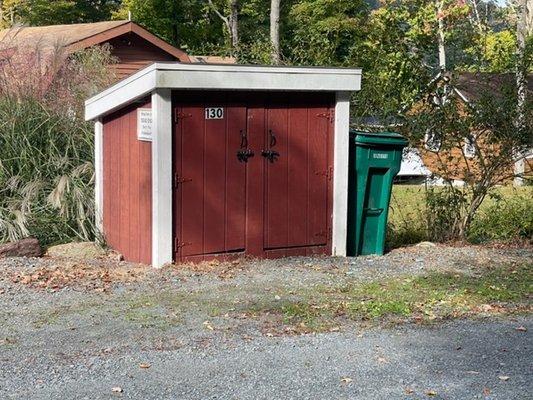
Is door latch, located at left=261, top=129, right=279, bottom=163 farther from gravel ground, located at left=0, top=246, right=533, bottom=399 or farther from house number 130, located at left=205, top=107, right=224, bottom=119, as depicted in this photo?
gravel ground, located at left=0, top=246, right=533, bottom=399

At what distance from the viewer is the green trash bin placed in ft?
36.5

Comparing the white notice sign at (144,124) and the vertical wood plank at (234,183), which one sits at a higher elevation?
the white notice sign at (144,124)

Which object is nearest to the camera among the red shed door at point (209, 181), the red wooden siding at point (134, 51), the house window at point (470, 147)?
the red shed door at point (209, 181)

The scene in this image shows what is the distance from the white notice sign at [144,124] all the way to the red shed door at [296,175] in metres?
1.31

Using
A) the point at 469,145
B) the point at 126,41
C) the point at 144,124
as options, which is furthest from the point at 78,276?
the point at 126,41

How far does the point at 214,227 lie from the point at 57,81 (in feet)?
16.3

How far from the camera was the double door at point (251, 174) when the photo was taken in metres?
10.1

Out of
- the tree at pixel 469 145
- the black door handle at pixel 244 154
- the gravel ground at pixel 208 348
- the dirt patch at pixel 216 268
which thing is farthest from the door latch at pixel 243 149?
the tree at pixel 469 145

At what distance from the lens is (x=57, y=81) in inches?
551

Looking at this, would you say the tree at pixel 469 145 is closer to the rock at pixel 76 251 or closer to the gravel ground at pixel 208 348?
the gravel ground at pixel 208 348

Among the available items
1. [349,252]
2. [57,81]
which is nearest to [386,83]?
[349,252]

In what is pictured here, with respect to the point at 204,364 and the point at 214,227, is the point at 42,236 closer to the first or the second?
the point at 214,227

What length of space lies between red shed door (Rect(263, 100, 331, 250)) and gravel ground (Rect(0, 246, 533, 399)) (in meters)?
1.13

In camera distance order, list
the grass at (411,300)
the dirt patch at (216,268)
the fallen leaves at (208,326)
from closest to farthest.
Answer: the fallen leaves at (208,326) < the grass at (411,300) < the dirt patch at (216,268)
